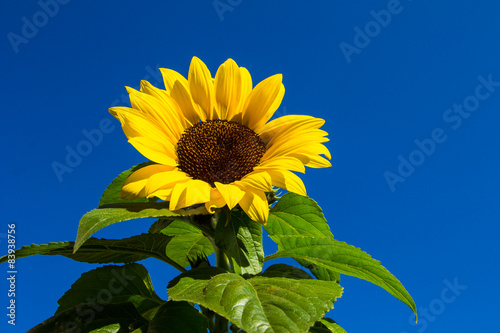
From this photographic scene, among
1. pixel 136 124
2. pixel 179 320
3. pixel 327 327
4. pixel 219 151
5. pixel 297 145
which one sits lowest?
pixel 327 327

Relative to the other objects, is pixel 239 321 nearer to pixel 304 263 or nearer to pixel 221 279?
pixel 221 279

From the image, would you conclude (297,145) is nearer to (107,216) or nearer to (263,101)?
(263,101)

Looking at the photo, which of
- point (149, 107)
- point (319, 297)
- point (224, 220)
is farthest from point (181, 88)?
point (319, 297)

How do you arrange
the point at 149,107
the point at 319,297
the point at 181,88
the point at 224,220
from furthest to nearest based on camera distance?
the point at 181,88
the point at 149,107
the point at 224,220
the point at 319,297

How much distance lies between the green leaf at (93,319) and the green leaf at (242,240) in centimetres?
43

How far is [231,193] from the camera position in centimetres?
154

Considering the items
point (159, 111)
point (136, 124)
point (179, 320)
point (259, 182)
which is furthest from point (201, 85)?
point (179, 320)

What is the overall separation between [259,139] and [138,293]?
2.72 ft

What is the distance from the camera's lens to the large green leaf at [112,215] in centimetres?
138

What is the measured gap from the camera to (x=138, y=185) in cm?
165

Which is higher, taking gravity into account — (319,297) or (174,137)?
(174,137)

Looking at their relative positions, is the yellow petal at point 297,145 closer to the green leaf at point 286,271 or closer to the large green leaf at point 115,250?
the green leaf at point 286,271

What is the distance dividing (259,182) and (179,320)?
534 millimetres

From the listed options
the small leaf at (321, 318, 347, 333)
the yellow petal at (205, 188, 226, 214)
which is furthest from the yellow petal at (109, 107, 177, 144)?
the small leaf at (321, 318, 347, 333)
